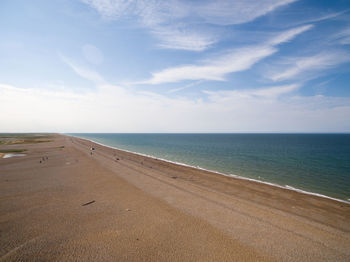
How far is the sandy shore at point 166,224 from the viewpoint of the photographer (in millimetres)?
7234

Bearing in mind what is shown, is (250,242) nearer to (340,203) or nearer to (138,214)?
(138,214)

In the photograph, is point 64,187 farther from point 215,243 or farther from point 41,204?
point 215,243

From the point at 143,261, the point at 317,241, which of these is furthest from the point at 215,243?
the point at 317,241

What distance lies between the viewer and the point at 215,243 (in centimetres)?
791

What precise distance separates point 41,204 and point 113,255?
8.69m

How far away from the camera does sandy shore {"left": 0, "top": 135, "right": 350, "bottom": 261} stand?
723 cm

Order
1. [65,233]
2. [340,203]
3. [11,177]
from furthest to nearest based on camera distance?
[11,177] → [340,203] → [65,233]

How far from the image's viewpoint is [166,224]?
9578 mm

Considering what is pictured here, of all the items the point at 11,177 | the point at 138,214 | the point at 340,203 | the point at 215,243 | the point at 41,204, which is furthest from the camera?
the point at 11,177

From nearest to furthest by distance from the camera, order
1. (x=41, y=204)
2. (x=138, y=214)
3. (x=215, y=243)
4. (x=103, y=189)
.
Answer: (x=215, y=243) < (x=138, y=214) < (x=41, y=204) < (x=103, y=189)

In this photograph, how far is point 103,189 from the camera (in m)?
15.9

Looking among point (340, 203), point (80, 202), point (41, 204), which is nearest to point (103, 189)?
point (80, 202)

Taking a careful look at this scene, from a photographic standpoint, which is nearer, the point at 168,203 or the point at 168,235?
the point at 168,235

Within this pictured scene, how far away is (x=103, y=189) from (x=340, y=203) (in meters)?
21.2
